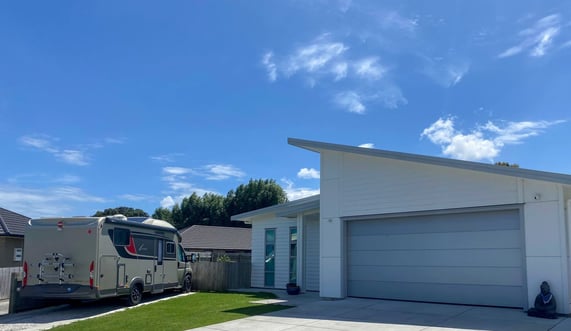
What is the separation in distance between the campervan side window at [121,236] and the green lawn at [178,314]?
1886 mm

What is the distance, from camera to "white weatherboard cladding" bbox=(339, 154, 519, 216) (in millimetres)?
12078

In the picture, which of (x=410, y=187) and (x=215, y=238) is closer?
(x=410, y=187)

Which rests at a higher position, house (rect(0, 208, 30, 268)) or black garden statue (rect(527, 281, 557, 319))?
house (rect(0, 208, 30, 268))

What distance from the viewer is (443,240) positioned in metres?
13.0

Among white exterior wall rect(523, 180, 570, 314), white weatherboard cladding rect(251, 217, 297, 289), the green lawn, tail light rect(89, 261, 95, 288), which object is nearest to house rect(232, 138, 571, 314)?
white exterior wall rect(523, 180, 570, 314)

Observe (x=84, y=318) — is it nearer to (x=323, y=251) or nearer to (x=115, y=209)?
(x=323, y=251)

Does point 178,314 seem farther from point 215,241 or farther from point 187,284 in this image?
point 215,241

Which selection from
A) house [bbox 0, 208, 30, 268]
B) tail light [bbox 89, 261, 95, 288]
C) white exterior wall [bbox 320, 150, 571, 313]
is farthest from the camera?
house [bbox 0, 208, 30, 268]

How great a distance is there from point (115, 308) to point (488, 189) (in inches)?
424

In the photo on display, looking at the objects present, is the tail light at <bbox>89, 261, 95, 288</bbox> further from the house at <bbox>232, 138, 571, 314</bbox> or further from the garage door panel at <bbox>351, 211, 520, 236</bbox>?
the garage door panel at <bbox>351, 211, 520, 236</bbox>

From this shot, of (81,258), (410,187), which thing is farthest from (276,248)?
(81,258)

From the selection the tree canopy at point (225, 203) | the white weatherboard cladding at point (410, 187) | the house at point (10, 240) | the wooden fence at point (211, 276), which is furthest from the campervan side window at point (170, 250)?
the tree canopy at point (225, 203)

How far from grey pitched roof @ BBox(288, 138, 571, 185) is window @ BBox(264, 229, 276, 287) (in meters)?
5.61

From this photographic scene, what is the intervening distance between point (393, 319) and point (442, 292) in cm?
262
